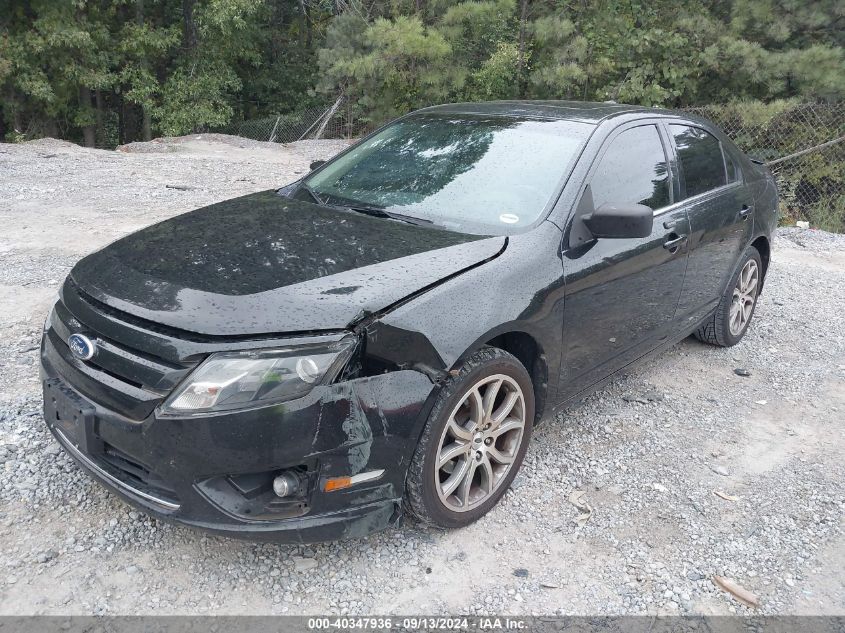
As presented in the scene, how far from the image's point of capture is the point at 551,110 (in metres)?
3.91

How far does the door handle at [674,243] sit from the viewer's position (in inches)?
150

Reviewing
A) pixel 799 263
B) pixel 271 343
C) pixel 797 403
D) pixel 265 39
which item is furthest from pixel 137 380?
pixel 265 39

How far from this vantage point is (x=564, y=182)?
3.31 meters

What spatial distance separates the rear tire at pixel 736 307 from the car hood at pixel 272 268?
2.54m

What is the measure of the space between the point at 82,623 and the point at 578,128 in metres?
3.04

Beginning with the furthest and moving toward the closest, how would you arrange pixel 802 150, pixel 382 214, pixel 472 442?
pixel 802 150 → pixel 382 214 → pixel 472 442

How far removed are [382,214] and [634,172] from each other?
4.55 ft

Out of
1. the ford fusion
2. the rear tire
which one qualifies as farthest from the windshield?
the rear tire

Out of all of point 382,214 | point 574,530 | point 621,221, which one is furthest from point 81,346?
point 621,221

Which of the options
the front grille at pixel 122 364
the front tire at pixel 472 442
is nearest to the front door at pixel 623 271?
the front tire at pixel 472 442

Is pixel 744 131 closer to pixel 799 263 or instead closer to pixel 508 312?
pixel 799 263

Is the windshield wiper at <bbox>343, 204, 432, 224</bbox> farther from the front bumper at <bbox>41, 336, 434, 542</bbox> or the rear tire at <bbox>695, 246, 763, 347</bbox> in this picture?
the rear tire at <bbox>695, 246, 763, 347</bbox>

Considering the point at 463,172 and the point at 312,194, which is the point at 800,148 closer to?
the point at 463,172

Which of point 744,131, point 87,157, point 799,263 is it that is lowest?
point 87,157
